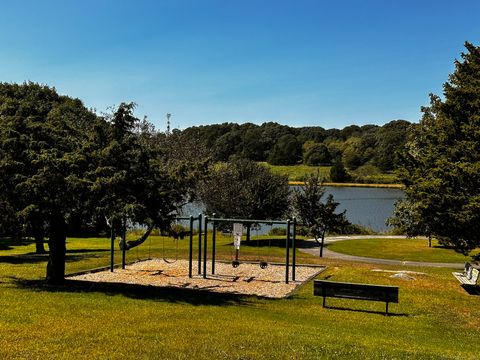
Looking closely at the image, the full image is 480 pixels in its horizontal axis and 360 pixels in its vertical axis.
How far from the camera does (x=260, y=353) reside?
23.4 ft

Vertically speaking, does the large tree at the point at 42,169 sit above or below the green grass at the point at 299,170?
below

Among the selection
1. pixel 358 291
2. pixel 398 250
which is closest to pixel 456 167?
pixel 358 291

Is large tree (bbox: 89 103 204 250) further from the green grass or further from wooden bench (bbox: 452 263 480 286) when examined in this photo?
the green grass

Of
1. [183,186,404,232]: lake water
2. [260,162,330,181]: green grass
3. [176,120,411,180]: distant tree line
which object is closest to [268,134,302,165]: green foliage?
[176,120,411,180]: distant tree line

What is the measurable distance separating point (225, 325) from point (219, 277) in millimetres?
9714

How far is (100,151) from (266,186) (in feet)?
76.0

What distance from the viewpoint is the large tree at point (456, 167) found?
46.2 feet

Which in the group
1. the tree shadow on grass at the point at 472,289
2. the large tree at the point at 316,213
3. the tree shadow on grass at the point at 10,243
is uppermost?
the large tree at the point at 316,213

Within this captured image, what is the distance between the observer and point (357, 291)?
502 inches

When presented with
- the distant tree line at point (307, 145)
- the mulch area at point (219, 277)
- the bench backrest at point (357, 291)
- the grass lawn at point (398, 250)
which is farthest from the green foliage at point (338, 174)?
the bench backrest at point (357, 291)

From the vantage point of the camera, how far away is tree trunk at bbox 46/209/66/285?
1426 centimetres

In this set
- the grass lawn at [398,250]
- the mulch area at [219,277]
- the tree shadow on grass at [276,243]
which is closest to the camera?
the mulch area at [219,277]

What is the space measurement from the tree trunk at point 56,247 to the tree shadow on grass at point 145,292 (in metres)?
0.32

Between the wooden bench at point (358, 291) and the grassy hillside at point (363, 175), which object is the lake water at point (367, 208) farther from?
the wooden bench at point (358, 291)
